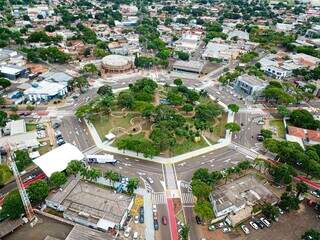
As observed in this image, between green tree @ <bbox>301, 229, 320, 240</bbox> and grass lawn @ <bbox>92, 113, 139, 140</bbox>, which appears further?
grass lawn @ <bbox>92, 113, 139, 140</bbox>

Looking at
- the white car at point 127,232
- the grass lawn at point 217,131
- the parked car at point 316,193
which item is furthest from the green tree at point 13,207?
the parked car at point 316,193

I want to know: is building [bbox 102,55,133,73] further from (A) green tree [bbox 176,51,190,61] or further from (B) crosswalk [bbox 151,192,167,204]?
(B) crosswalk [bbox 151,192,167,204]

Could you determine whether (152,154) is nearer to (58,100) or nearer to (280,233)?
(280,233)

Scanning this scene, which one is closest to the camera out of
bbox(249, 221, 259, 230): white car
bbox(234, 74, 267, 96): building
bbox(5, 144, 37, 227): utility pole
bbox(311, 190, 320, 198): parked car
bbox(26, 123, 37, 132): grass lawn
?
bbox(5, 144, 37, 227): utility pole

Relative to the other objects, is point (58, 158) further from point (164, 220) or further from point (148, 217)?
point (164, 220)

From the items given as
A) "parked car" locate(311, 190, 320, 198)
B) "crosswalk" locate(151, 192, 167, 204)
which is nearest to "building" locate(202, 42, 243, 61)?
"parked car" locate(311, 190, 320, 198)

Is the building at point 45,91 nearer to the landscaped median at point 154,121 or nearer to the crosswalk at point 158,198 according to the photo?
the landscaped median at point 154,121
